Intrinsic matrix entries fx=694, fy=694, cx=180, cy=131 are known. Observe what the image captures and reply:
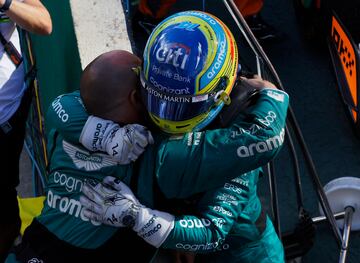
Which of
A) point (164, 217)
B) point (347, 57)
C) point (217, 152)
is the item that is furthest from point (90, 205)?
point (347, 57)

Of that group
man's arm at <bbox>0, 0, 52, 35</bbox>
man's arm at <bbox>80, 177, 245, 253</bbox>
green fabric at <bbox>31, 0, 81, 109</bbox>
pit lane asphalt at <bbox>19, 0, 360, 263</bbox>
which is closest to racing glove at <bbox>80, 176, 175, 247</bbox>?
man's arm at <bbox>80, 177, 245, 253</bbox>

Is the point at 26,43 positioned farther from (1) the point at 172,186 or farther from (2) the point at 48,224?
(1) the point at 172,186

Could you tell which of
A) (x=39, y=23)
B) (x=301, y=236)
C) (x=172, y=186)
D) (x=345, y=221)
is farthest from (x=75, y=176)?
(x=345, y=221)

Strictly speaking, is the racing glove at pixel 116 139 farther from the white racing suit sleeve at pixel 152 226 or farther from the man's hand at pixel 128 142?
the white racing suit sleeve at pixel 152 226

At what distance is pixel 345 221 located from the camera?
3.63 metres

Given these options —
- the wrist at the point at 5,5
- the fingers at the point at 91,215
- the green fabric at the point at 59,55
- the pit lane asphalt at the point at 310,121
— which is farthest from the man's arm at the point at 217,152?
the pit lane asphalt at the point at 310,121

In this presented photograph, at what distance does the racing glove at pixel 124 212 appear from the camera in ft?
7.33

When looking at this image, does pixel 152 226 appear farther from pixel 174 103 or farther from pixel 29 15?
pixel 29 15

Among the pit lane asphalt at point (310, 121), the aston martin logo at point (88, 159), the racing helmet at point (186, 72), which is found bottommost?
the pit lane asphalt at point (310, 121)

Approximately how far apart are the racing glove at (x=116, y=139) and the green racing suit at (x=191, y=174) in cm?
4

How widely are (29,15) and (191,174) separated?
1.35 meters

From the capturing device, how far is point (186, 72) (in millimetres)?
2209

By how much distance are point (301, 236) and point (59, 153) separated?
1.50 meters

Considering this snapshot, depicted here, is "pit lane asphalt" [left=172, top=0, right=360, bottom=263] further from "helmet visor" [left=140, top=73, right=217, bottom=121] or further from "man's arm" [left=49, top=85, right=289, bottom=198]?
"helmet visor" [left=140, top=73, right=217, bottom=121]
